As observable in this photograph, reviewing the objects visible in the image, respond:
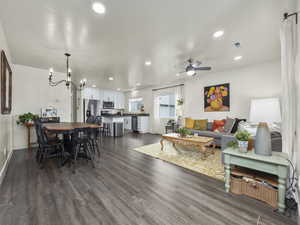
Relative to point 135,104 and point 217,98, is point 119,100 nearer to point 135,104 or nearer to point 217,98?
point 135,104

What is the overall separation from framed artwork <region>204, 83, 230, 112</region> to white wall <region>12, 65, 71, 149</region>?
17.4 feet

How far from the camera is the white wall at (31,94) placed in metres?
3.82

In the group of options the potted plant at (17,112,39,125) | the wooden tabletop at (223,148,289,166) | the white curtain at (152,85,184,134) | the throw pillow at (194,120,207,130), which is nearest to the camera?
the wooden tabletop at (223,148,289,166)

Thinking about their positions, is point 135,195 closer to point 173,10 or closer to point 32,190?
point 32,190

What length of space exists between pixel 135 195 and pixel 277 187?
175cm

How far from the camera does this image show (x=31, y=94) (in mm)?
4055

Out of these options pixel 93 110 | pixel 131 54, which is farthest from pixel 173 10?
pixel 93 110

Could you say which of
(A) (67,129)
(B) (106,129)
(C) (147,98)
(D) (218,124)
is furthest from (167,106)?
(A) (67,129)

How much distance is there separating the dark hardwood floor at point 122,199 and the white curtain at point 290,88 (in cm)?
87

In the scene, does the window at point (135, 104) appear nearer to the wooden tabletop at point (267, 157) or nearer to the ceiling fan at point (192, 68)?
the ceiling fan at point (192, 68)

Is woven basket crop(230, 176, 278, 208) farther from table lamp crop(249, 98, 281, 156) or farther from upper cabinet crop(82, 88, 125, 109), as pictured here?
upper cabinet crop(82, 88, 125, 109)

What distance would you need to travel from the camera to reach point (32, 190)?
1845 mm

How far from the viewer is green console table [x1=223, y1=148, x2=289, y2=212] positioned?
1456mm

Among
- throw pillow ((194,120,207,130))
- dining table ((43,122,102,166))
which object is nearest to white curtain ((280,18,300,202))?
throw pillow ((194,120,207,130))
